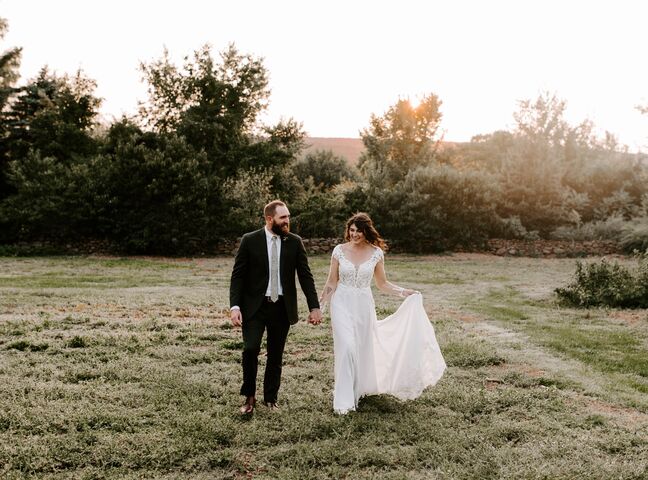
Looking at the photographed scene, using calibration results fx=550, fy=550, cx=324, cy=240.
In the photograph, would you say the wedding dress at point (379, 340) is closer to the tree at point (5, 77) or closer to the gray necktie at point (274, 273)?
the gray necktie at point (274, 273)

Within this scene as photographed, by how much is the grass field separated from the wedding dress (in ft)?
0.74

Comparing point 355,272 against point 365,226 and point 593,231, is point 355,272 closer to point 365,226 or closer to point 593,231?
point 365,226

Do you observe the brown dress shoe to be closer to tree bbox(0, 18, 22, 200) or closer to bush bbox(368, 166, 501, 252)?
bush bbox(368, 166, 501, 252)

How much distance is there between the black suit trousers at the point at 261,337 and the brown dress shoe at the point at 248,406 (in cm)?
5

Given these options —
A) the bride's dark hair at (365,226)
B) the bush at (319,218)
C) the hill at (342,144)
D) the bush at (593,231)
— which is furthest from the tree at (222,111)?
the hill at (342,144)

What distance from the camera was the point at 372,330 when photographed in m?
5.93

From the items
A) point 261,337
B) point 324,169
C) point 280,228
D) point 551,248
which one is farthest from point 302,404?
point 324,169

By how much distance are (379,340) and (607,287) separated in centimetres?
877

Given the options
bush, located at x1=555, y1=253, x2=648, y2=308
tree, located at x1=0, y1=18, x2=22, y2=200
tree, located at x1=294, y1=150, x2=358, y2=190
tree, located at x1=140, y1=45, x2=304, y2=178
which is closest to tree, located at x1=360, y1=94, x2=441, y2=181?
tree, located at x1=294, y1=150, x2=358, y2=190

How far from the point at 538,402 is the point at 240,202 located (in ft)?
70.5

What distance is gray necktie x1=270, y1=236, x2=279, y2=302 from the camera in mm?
5434

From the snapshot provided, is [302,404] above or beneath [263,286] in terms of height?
beneath

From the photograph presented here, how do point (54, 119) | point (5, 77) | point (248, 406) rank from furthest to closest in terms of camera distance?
point (5, 77) → point (54, 119) → point (248, 406)

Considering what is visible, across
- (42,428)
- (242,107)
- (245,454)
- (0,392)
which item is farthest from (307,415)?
(242,107)
